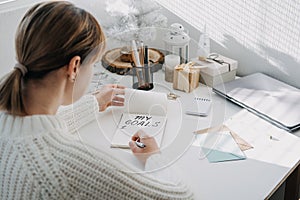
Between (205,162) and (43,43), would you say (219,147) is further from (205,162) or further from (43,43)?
(43,43)

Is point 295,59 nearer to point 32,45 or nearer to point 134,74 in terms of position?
point 134,74

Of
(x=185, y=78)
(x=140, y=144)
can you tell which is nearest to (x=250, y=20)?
(x=185, y=78)

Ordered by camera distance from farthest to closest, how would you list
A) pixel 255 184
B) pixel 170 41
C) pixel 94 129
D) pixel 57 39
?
pixel 170 41 < pixel 94 129 < pixel 255 184 < pixel 57 39

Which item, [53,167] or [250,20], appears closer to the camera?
[53,167]

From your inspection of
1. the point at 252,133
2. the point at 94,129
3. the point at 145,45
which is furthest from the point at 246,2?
the point at 94,129

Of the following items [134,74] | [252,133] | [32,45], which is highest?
[32,45]

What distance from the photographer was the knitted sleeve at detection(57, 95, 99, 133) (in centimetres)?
139

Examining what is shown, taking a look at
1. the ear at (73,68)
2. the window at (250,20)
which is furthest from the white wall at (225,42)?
the ear at (73,68)

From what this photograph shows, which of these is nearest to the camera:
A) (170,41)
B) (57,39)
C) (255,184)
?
(57,39)

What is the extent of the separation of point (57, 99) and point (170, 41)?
0.72 meters

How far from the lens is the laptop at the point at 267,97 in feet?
4.79

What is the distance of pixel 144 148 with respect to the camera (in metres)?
1.27

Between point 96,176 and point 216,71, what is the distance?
0.81 meters

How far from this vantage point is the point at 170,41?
64.8 inches
